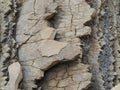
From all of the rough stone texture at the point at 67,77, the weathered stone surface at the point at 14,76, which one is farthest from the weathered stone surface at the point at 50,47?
the weathered stone surface at the point at 14,76

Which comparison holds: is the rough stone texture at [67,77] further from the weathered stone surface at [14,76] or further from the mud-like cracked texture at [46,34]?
the weathered stone surface at [14,76]

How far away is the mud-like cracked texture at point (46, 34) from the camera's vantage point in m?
3.83

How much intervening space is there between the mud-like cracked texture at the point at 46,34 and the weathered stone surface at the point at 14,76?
0.08 meters

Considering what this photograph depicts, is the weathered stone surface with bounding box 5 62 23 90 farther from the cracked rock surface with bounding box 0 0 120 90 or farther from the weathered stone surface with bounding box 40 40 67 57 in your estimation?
the weathered stone surface with bounding box 40 40 67 57

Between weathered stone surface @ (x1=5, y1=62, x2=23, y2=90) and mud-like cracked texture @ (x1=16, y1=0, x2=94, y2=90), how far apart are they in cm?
8

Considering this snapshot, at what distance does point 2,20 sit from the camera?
4168 millimetres

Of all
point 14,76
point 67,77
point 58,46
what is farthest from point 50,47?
point 14,76

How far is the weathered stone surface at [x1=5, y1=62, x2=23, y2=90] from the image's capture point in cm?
369

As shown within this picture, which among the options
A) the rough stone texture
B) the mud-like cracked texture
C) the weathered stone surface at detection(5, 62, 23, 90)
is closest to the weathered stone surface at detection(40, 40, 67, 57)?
the mud-like cracked texture

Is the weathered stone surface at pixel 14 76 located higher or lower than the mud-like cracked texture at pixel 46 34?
lower

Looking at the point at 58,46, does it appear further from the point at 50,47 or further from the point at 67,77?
the point at 67,77

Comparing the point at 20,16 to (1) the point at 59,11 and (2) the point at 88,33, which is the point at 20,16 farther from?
(2) the point at 88,33

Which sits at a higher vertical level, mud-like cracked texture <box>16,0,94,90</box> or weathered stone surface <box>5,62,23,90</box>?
mud-like cracked texture <box>16,0,94,90</box>

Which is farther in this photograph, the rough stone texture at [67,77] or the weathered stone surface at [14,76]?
the rough stone texture at [67,77]
